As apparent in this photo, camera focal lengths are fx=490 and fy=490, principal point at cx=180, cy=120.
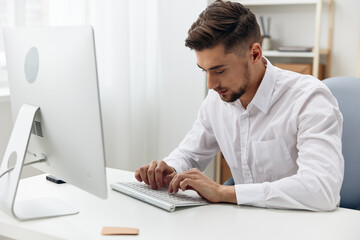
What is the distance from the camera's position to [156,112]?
9.73 feet

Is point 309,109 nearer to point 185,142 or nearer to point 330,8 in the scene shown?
point 185,142

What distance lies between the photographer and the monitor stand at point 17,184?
1.22 meters

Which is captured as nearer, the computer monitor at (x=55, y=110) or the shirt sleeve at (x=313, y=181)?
the computer monitor at (x=55, y=110)

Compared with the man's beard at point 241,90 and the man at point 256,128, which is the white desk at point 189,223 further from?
the man's beard at point 241,90

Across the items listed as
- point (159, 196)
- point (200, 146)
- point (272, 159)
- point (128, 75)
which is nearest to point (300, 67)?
point (128, 75)

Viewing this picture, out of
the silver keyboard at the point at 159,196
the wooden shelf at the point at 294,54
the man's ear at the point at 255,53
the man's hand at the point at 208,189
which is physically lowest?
the silver keyboard at the point at 159,196

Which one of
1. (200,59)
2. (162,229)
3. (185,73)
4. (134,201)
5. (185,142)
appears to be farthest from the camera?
(185,73)

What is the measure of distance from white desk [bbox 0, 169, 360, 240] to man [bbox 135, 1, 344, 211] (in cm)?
6

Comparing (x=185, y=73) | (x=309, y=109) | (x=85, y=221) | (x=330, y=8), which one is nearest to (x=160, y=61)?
(x=185, y=73)

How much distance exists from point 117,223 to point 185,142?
0.65 metres

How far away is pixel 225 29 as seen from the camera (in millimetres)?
1463

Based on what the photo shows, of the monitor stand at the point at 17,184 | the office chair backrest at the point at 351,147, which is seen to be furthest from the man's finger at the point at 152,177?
the office chair backrest at the point at 351,147

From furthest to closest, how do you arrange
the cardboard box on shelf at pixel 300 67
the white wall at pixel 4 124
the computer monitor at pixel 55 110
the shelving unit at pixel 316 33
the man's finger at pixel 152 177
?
the cardboard box on shelf at pixel 300 67, the shelving unit at pixel 316 33, the white wall at pixel 4 124, the man's finger at pixel 152 177, the computer monitor at pixel 55 110

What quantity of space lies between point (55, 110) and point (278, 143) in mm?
696
